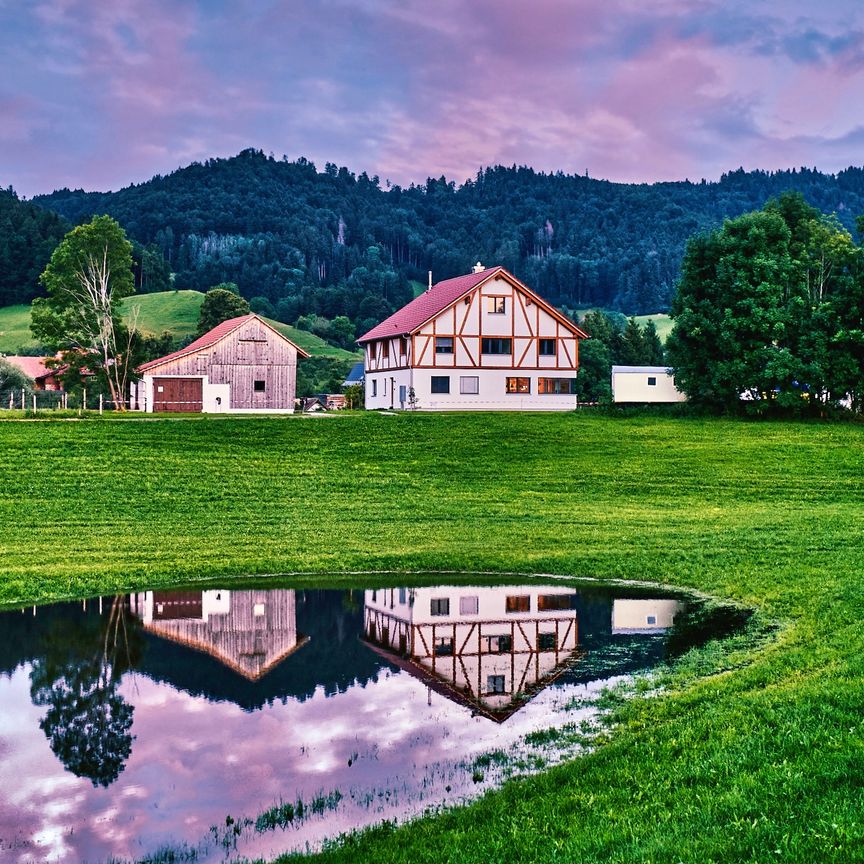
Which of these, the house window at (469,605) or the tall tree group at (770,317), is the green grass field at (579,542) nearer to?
the house window at (469,605)

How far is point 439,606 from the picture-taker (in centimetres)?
1973

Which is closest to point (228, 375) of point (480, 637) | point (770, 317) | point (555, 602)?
point (770, 317)

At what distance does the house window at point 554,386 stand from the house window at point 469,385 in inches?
180

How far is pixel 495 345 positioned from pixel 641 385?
18903mm

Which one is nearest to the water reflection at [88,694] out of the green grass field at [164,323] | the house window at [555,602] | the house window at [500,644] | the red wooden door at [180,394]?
the house window at [500,644]

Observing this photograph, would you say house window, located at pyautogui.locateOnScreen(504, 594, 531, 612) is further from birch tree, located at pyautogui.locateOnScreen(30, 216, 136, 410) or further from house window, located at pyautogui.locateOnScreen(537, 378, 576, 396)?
birch tree, located at pyautogui.locateOnScreen(30, 216, 136, 410)

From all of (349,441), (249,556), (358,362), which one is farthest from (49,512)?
(358,362)

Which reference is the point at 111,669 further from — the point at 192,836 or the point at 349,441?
the point at 349,441

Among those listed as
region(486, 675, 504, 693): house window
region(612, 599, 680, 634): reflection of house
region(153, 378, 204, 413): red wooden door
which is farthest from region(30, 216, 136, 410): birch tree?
region(486, 675, 504, 693): house window

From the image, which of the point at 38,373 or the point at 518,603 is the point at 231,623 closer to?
the point at 518,603

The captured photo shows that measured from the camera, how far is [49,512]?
3036cm

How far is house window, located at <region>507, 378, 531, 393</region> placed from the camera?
69.6 meters

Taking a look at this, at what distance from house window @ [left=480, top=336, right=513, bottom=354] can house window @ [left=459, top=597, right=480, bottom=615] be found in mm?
49226

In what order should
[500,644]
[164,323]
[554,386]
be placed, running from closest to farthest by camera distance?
[500,644], [554,386], [164,323]
